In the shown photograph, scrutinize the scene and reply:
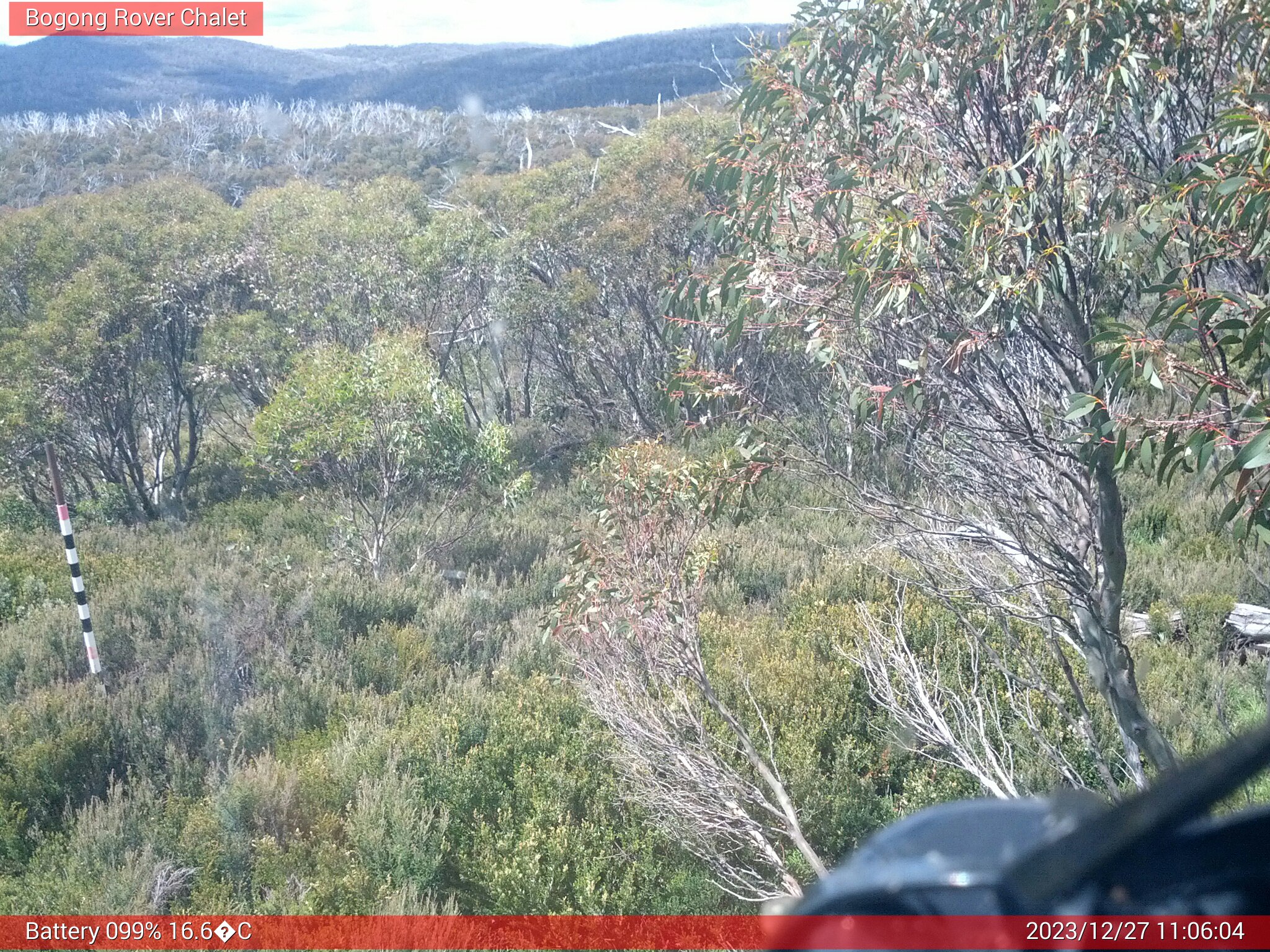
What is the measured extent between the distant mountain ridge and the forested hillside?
133ft

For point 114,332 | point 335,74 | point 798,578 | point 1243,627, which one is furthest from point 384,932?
point 335,74

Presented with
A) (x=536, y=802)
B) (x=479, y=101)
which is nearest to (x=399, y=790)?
(x=536, y=802)

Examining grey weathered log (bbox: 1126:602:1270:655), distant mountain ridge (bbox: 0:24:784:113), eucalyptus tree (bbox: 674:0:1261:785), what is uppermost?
distant mountain ridge (bbox: 0:24:784:113)

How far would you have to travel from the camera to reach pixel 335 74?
59.0 m

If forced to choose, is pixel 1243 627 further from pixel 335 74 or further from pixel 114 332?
pixel 335 74

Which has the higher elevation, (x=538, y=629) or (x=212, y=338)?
(x=212, y=338)

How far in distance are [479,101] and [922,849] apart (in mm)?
56877

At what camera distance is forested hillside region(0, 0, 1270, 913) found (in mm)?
3398

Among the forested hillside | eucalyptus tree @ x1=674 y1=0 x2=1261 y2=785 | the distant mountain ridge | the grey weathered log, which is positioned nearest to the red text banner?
the forested hillside

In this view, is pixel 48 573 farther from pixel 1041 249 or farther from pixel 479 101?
pixel 479 101

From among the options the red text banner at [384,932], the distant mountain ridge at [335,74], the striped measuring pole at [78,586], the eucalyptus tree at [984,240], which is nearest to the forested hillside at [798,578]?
the eucalyptus tree at [984,240]

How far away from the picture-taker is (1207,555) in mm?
8906

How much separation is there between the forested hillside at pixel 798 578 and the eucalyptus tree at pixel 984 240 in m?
0.03

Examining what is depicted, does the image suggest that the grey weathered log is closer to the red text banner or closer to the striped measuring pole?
the red text banner
